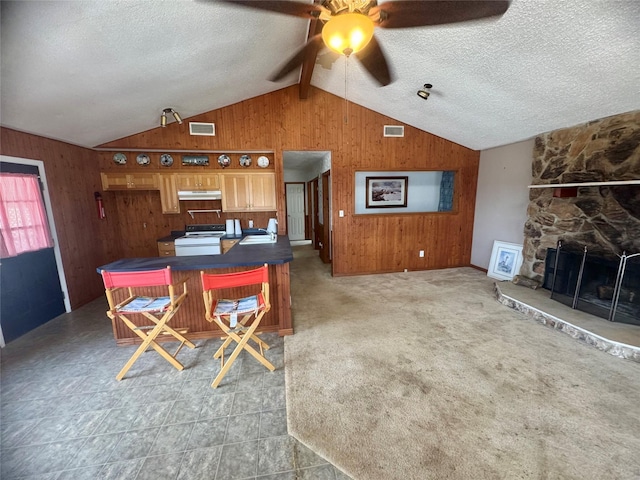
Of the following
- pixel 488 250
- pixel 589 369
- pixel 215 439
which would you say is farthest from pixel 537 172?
pixel 215 439

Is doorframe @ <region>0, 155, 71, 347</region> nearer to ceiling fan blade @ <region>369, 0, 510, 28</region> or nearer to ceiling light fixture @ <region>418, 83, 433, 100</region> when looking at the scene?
ceiling fan blade @ <region>369, 0, 510, 28</region>

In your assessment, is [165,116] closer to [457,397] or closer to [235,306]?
[235,306]

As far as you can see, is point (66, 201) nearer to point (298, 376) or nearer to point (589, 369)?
point (298, 376)

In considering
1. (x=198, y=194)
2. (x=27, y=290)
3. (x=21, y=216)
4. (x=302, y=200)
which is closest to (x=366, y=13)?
(x=198, y=194)

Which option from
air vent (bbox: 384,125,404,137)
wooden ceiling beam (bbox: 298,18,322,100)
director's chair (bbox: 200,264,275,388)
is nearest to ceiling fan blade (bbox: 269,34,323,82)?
wooden ceiling beam (bbox: 298,18,322,100)

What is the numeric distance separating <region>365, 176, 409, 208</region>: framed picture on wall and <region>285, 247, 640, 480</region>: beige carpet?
2849 millimetres

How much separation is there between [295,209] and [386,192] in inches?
139

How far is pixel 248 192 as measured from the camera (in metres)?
4.45

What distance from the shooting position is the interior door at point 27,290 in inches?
109

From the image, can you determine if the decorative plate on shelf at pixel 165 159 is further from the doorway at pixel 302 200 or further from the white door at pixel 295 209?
the white door at pixel 295 209

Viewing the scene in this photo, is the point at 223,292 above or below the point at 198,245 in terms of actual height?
below

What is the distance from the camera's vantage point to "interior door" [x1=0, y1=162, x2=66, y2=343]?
278cm

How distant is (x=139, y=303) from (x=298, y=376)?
5.27ft

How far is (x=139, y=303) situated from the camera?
2285mm
